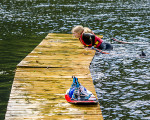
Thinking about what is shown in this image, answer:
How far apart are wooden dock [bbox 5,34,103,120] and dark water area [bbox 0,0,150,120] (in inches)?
25.5

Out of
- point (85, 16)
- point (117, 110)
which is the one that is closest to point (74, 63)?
point (117, 110)

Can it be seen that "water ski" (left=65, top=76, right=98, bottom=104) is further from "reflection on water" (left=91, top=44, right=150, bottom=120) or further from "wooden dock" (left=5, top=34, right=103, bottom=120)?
"reflection on water" (left=91, top=44, right=150, bottom=120)

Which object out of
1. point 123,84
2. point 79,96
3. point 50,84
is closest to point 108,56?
point 123,84

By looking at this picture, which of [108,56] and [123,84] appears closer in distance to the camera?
[123,84]

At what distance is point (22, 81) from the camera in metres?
11.5

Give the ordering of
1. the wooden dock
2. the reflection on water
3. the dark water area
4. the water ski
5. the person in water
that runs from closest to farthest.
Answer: the wooden dock, the water ski, the reflection on water, the dark water area, the person in water

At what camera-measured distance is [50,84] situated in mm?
11195

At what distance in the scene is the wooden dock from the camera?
8.77 m

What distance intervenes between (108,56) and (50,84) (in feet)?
20.6

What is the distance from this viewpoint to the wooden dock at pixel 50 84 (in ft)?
28.8

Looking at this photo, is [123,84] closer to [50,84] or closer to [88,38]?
[50,84]

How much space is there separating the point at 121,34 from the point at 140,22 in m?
6.82

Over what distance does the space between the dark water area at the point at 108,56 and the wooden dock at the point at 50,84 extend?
0.65 meters

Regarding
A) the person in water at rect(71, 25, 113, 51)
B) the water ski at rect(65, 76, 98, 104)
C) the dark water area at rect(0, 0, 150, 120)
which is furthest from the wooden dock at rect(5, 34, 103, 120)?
the dark water area at rect(0, 0, 150, 120)
